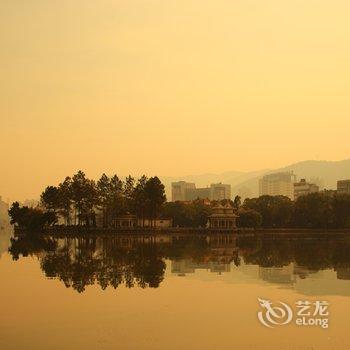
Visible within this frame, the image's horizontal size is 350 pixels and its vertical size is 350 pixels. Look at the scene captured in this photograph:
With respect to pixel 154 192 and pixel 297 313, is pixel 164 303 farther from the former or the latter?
pixel 154 192

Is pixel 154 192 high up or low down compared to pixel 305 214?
up

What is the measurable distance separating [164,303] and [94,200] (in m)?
101

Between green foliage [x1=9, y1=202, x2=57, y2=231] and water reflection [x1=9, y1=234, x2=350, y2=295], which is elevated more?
green foliage [x1=9, y1=202, x2=57, y2=231]

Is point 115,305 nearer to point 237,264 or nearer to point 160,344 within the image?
point 160,344

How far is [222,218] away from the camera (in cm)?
14500

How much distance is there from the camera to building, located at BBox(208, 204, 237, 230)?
474 feet

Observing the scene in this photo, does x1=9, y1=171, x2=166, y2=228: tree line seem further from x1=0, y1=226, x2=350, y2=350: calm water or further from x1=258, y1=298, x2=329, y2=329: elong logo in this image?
x1=258, y1=298, x2=329, y2=329: elong logo

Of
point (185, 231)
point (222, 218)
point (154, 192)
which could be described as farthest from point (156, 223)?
point (222, 218)

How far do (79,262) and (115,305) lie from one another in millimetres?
25913

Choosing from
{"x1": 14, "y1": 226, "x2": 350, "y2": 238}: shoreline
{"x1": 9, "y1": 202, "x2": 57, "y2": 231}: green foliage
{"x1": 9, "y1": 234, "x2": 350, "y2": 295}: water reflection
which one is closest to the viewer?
{"x1": 9, "y1": 234, "x2": 350, "y2": 295}: water reflection

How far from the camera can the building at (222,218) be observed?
144375 millimetres

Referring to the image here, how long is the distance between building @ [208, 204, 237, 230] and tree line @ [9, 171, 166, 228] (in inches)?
564

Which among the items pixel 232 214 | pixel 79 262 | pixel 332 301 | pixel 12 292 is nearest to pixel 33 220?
pixel 232 214

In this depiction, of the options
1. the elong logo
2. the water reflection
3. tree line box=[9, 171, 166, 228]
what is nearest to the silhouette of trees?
tree line box=[9, 171, 166, 228]
